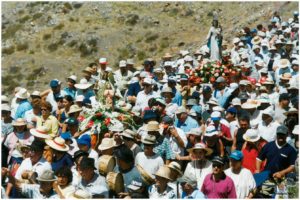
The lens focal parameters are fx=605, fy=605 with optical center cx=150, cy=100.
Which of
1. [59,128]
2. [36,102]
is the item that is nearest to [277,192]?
[59,128]

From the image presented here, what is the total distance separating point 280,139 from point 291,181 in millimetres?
753

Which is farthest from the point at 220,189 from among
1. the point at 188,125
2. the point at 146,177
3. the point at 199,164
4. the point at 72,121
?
the point at 72,121

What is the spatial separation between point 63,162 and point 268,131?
11.8 ft

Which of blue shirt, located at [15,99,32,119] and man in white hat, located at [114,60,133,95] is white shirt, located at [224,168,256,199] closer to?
blue shirt, located at [15,99,32,119]

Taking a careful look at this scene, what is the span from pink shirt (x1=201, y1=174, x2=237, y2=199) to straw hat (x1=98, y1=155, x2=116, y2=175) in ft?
4.63

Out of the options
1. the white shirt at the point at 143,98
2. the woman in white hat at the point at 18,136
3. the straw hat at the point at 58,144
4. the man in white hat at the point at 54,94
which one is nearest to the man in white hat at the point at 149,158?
the straw hat at the point at 58,144

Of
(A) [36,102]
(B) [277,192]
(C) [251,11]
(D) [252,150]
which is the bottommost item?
(B) [277,192]

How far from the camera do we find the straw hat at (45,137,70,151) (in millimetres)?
9102

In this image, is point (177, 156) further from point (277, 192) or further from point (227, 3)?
point (227, 3)

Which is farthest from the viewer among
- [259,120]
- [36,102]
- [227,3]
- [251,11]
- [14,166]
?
[227,3]

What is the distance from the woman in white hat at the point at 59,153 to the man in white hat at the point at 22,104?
3.32 m

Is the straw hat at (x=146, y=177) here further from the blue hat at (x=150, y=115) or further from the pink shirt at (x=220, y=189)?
the blue hat at (x=150, y=115)

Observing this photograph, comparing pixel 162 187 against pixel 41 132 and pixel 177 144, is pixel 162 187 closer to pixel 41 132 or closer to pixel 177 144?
pixel 177 144

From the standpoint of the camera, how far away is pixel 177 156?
9805 mm
